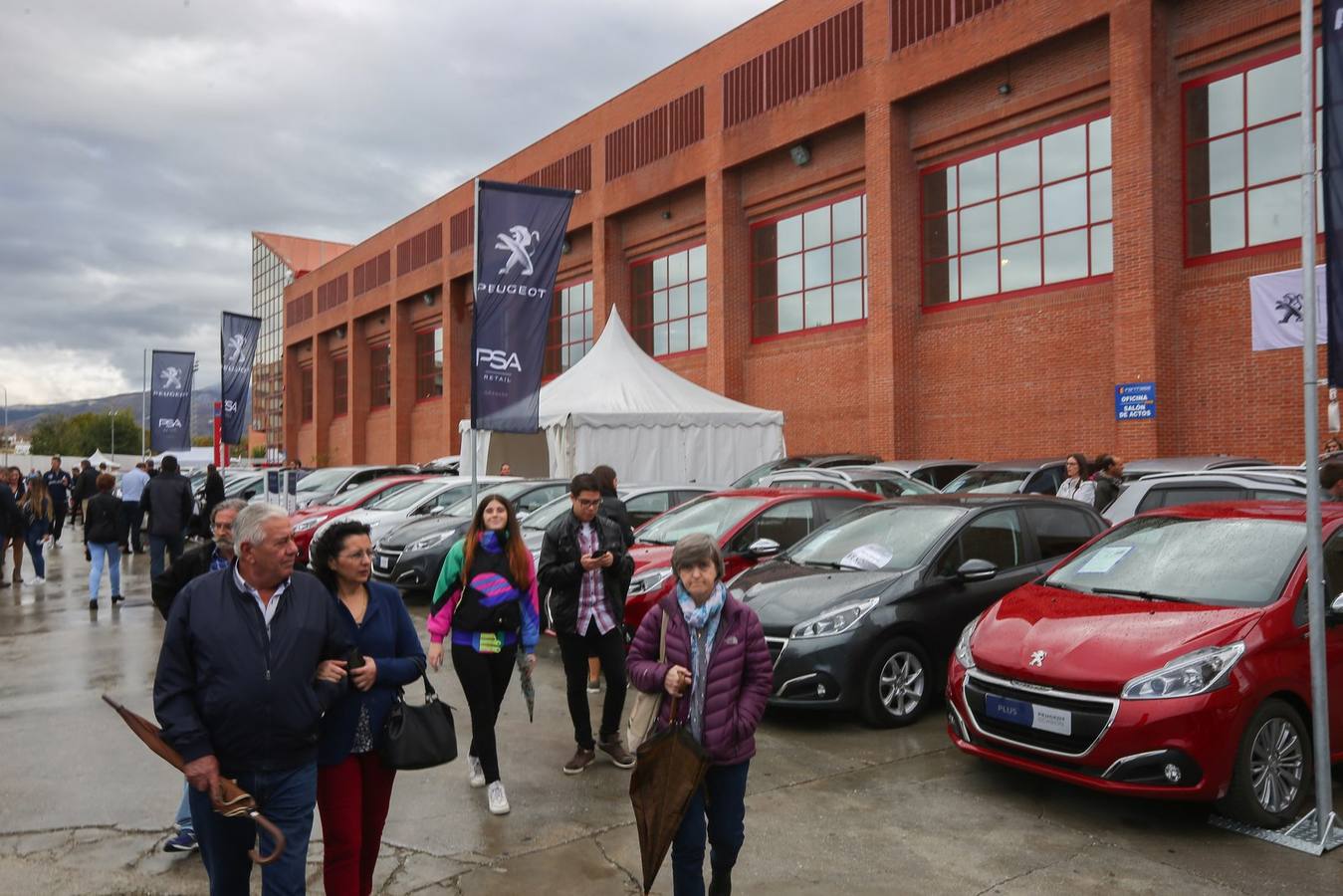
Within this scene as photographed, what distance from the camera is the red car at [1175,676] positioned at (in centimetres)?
466

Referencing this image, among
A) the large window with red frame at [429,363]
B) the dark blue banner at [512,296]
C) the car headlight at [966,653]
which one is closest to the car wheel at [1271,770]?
the car headlight at [966,653]

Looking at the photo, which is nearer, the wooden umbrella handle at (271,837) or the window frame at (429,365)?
the wooden umbrella handle at (271,837)

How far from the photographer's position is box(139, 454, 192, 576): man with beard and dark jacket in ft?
40.4

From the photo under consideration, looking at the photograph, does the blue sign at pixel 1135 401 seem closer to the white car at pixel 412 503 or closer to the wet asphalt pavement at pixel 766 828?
the white car at pixel 412 503

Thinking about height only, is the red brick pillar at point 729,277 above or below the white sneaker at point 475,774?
above

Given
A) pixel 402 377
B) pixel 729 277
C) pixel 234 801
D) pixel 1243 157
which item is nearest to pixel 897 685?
pixel 234 801

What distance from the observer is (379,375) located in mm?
48969

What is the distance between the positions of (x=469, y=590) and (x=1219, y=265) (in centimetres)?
1649

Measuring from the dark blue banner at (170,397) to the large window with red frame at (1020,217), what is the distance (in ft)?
66.7

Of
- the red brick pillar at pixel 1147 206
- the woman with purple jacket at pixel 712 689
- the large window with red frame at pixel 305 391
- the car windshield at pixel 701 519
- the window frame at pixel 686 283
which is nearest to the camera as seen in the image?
the woman with purple jacket at pixel 712 689

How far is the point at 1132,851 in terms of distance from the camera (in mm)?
4594

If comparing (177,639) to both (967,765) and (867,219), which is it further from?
(867,219)

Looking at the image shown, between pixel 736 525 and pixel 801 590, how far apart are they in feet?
6.82

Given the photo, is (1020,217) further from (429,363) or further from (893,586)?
(429,363)
